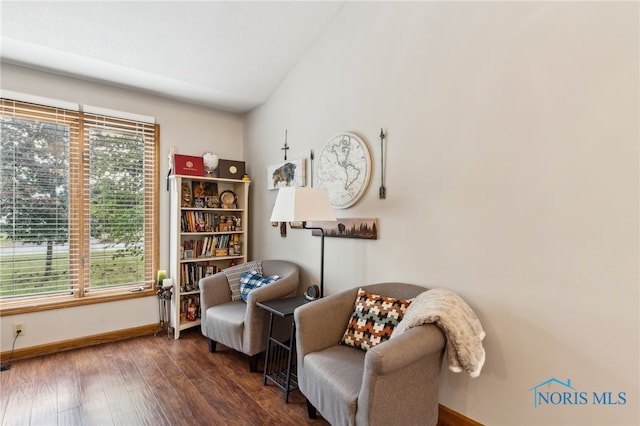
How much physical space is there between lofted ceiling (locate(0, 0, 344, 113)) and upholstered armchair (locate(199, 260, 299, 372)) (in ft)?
6.32

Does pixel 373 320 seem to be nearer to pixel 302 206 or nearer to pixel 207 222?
pixel 302 206

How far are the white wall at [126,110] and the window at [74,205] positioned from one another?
4.0 inches

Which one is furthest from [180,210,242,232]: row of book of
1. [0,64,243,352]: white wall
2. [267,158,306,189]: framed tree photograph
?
[267,158,306,189]: framed tree photograph

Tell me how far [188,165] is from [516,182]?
9.50 feet

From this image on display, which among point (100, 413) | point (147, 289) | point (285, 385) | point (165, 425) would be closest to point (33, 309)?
point (147, 289)

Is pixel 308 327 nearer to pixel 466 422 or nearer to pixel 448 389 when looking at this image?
pixel 448 389

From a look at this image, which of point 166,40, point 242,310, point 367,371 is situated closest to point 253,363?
point 242,310

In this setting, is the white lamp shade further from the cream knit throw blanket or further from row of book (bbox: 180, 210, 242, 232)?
row of book (bbox: 180, 210, 242, 232)

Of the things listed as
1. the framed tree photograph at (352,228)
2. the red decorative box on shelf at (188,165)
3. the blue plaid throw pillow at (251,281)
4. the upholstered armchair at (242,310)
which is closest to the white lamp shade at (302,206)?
the framed tree photograph at (352,228)

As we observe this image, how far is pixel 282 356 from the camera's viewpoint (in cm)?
274

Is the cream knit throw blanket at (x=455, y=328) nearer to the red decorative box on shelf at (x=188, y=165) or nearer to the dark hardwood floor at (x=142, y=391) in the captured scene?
the dark hardwood floor at (x=142, y=391)

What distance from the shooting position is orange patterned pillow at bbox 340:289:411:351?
1.87m

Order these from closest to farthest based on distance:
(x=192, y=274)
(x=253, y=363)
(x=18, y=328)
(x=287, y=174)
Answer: (x=253, y=363), (x=18, y=328), (x=287, y=174), (x=192, y=274)

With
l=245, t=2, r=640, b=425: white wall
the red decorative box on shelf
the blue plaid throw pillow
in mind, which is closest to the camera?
l=245, t=2, r=640, b=425: white wall
